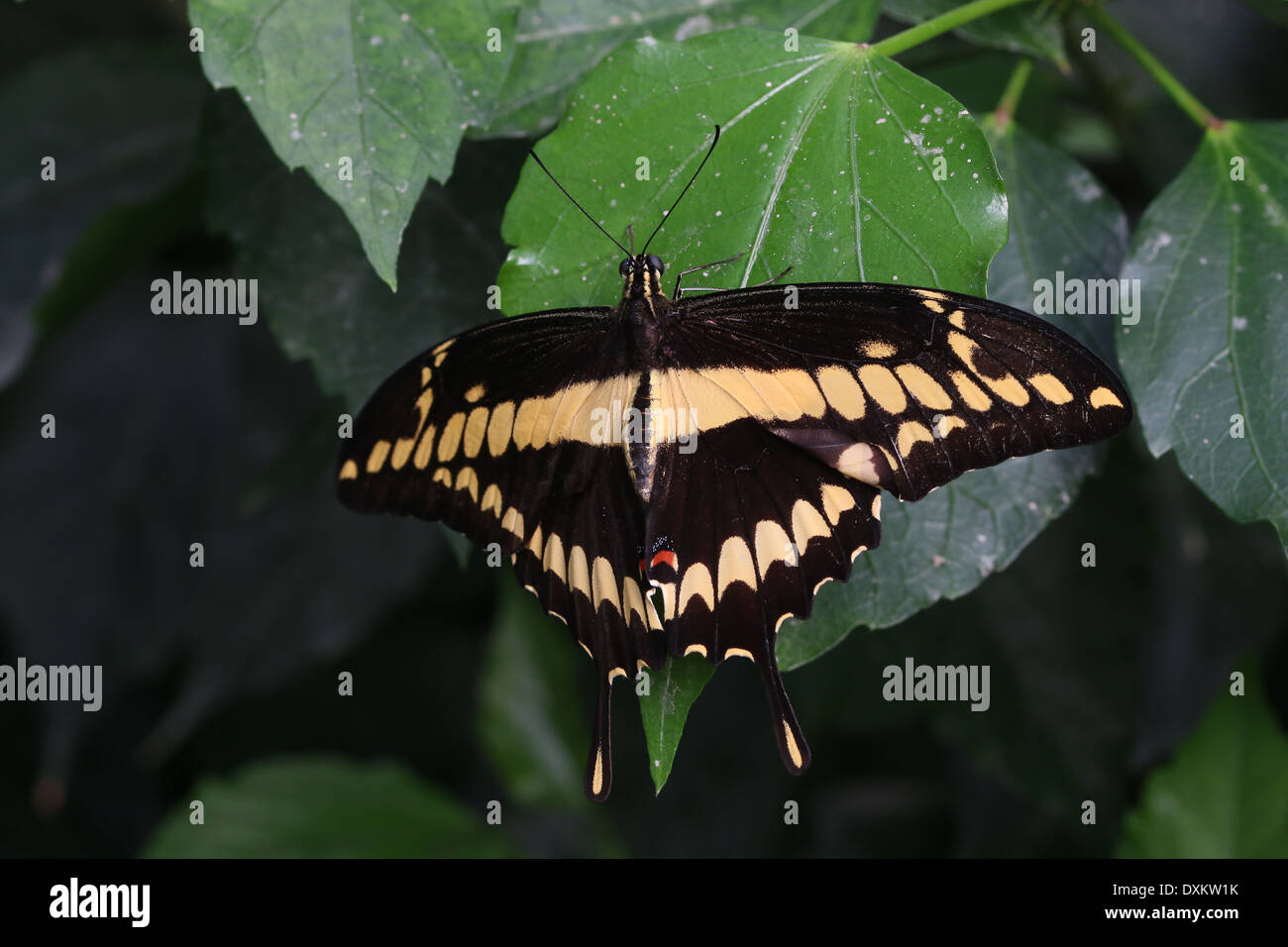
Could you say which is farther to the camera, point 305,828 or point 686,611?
point 305,828

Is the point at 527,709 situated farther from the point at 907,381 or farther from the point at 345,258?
the point at 907,381

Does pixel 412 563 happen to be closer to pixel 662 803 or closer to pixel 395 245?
pixel 662 803

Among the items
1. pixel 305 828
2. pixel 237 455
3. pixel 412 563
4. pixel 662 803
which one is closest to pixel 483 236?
pixel 412 563

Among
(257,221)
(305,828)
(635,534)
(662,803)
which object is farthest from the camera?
(662,803)

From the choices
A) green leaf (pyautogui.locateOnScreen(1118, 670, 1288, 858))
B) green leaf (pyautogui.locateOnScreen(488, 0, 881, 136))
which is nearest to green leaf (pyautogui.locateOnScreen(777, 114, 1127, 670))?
green leaf (pyautogui.locateOnScreen(488, 0, 881, 136))

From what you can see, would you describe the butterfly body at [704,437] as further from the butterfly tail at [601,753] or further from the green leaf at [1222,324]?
the green leaf at [1222,324]

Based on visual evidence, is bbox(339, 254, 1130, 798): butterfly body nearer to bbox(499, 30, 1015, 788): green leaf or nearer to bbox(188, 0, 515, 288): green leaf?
bbox(499, 30, 1015, 788): green leaf

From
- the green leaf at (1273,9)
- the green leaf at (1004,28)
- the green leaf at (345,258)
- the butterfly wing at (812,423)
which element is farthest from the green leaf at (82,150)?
the green leaf at (1273,9)
